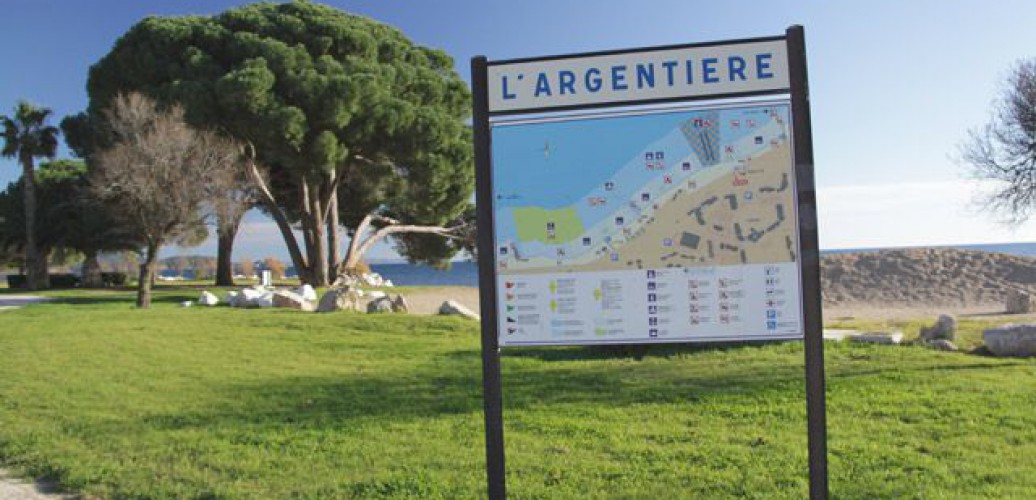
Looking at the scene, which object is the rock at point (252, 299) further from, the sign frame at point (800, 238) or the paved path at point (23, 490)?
the sign frame at point (800, 238)

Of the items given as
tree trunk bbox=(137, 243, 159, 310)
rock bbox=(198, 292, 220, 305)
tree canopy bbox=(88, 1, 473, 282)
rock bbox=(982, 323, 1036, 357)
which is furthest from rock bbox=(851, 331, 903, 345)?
tree canopy bbox=(88, 1, 473, 282)

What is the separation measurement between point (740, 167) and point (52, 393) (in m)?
8.19

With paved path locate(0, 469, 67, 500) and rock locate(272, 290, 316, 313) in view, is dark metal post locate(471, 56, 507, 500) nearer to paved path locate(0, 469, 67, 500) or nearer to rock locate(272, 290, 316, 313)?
paved path locate(0, 469, 67, 500)

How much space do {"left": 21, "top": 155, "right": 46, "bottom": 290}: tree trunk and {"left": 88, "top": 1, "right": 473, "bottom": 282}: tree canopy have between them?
6.92 metres

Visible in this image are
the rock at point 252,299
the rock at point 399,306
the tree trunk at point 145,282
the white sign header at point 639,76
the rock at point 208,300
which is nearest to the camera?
the white sign header at point 639,76

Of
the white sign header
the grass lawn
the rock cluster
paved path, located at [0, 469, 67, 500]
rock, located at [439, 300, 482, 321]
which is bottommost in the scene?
paved path, located at [0, 469, 67, 500]

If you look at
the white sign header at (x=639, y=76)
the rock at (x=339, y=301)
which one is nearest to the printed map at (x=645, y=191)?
the white sign header at (x=639, y=76)

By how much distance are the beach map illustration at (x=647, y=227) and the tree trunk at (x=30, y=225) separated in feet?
125

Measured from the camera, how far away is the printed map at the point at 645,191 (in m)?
4.23

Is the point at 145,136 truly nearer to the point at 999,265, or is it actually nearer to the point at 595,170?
the point at 595,170

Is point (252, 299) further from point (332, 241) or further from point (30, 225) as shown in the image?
point (30, 225)

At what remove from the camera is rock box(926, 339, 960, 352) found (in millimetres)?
10633

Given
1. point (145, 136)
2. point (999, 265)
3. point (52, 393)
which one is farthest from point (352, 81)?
point (999, 265)

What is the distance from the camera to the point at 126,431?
679 cm
